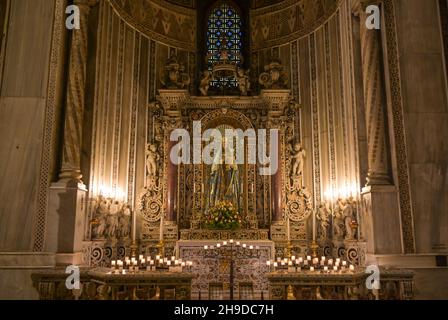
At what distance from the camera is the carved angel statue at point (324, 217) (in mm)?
12914

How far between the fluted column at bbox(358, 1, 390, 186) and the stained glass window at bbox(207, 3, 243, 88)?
692 centimetres

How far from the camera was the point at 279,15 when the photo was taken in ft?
51.4

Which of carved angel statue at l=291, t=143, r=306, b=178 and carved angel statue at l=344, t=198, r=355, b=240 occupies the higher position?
carved angel statue at l=291, t=143, r=306, b=178

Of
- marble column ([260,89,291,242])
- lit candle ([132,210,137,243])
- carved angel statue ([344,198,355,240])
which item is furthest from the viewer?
marble column ([260,89,291,242])

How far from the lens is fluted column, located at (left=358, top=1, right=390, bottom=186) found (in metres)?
8.99

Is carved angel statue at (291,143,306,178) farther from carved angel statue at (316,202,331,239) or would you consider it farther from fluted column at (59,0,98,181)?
fluted column at (59,0,98,181)

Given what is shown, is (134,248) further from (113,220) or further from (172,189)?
(172,189)

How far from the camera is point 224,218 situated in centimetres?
1305

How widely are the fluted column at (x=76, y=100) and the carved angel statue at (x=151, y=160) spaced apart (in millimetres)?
4735

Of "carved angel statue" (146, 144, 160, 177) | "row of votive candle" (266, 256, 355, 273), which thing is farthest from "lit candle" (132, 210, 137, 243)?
"row of votive candle" (266, 256, 355, 273)

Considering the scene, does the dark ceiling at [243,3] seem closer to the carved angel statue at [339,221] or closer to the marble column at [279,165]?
the marble column at [279,165]

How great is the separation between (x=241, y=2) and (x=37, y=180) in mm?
11454

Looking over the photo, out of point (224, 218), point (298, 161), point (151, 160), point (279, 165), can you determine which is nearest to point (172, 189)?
point (151, 160)

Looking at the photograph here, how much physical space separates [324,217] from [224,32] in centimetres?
818
